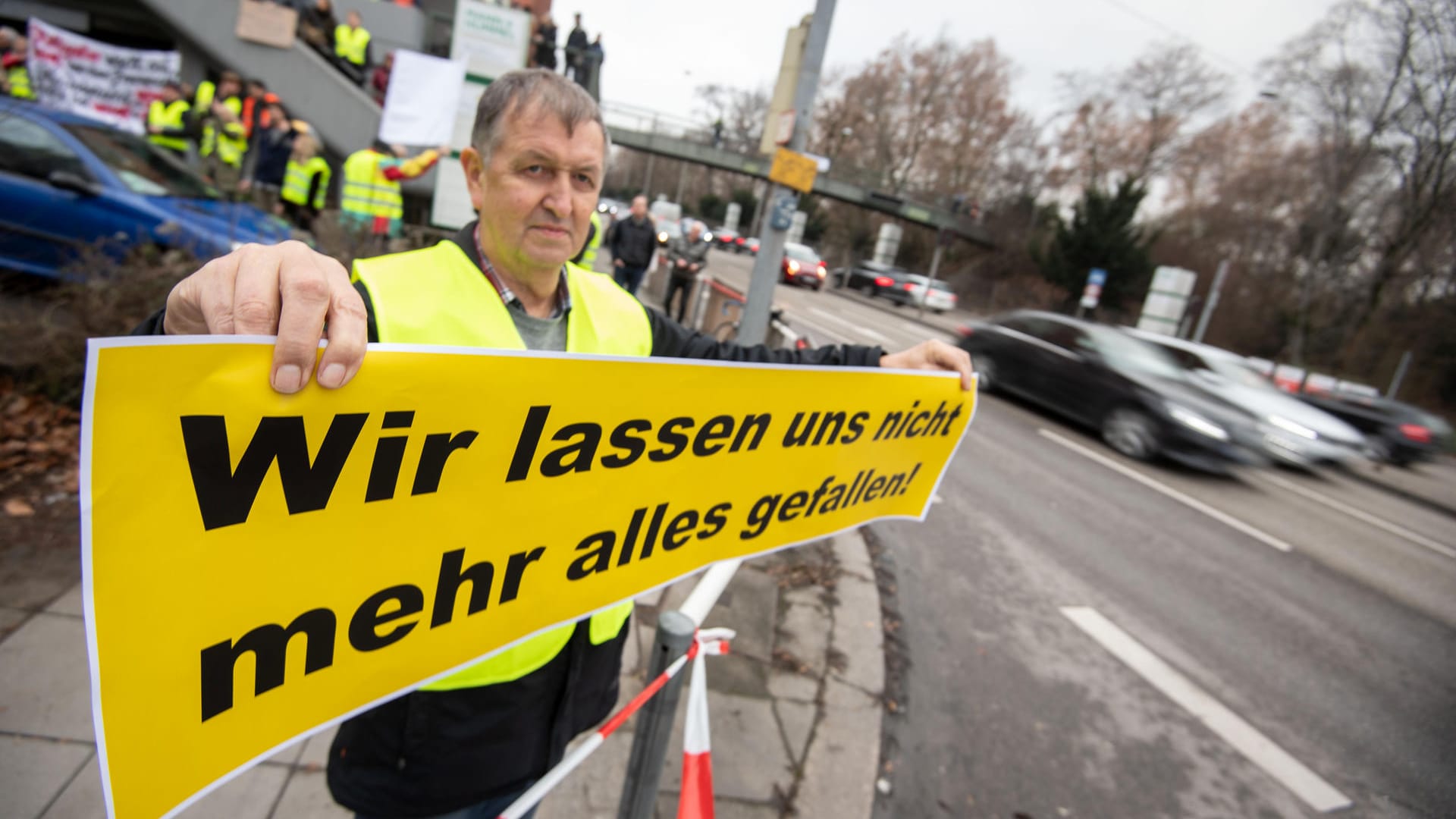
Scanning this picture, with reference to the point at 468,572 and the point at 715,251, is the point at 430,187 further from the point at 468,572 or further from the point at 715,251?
the point at 715,251

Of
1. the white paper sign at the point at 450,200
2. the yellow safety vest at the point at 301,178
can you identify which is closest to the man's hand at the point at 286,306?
the yellow safety vest at the point at 301,178

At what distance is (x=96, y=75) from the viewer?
8336mm

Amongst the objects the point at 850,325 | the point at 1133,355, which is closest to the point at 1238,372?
the point at 1133,355

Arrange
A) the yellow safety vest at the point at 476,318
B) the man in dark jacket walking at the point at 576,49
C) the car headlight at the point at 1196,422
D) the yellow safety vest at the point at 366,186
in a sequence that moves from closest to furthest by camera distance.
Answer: the yellow safety vest at the point at 476,318
the yellow safety vest at the point at 366,186
the car headlight at the point at 1196,422
the man in dark jacket walking at the point at 576,49

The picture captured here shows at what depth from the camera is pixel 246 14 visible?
1097 cm

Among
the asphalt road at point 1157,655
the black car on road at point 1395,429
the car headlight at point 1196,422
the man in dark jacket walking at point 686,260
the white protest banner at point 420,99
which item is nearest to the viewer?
the asphalt road at point 1157,655

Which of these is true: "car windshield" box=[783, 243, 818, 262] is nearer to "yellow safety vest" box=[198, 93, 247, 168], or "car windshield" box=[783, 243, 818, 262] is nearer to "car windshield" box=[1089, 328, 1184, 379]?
"car windshield" box=[1089, 328, 1184, 379]

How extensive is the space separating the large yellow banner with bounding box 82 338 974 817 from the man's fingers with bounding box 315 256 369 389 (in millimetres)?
41

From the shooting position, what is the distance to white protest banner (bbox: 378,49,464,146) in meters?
7.66

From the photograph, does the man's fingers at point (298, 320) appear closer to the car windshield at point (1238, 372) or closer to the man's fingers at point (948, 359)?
the man's fingers at point (948, 359)

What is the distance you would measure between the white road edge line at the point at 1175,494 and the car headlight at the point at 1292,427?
2.68 metres

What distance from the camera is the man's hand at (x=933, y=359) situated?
191cm

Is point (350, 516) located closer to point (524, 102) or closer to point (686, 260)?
point (524, 102)

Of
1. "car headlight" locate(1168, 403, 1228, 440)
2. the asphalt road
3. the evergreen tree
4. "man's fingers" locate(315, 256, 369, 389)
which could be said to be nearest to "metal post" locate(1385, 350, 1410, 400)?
the evergreen tree
